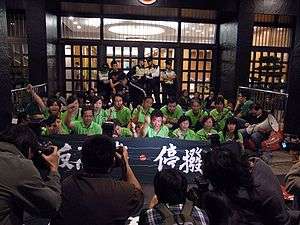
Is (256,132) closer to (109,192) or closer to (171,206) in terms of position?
(171,206)

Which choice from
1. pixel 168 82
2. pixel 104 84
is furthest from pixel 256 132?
pixel 104 84

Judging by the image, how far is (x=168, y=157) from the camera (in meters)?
5.82

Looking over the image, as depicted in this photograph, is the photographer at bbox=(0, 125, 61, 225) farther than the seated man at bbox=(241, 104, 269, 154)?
No

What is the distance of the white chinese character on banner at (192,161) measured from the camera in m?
5.83

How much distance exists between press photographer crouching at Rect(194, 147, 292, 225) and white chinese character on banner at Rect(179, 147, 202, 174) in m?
3.12

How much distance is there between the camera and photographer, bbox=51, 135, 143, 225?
88.1 inches

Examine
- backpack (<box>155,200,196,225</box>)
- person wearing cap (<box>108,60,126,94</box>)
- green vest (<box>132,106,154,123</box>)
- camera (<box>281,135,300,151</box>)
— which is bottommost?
camera (<box>281,135,300,151</box>)

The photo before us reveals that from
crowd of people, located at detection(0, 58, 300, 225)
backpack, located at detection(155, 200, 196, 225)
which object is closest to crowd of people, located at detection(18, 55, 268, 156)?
crowd of people, located at detection(0, 58, 300, 225)

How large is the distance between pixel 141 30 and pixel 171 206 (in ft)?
37.4

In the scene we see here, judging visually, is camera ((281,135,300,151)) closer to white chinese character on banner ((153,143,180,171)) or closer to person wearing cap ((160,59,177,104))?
white chinese character on banner ((153,143,180,171))

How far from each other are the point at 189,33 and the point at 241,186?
11.2 meters

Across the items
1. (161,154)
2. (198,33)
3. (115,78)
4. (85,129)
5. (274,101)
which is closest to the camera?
(161,154)

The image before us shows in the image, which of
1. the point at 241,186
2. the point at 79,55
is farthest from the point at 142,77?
the point at 241,186

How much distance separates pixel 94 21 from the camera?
1260 cm
